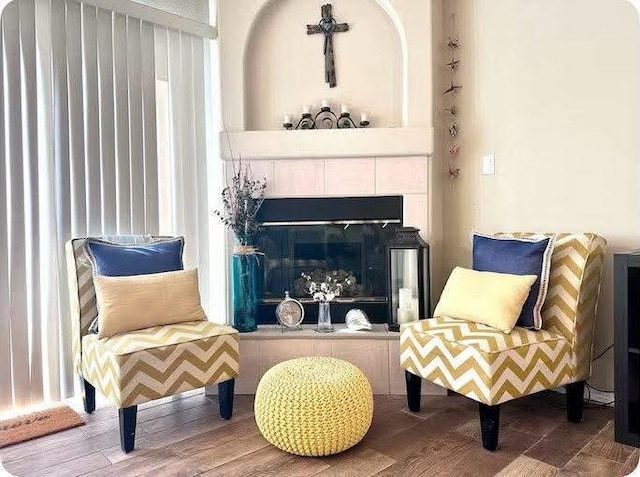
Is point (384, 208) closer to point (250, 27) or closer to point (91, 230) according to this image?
point (250, 27)

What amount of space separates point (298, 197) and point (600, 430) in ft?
6.11

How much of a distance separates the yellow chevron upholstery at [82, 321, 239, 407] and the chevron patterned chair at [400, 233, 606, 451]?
84 cm

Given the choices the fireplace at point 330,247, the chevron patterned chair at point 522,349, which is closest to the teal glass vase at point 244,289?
the fireplace at point 330,247

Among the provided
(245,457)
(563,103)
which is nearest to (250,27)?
(563,103)

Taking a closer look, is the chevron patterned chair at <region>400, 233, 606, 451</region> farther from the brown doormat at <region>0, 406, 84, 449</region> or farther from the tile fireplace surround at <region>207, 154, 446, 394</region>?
the brown doormat at <region>0, 406, 84, 449</region>

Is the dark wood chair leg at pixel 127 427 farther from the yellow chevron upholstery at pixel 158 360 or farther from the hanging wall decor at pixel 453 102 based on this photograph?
the hanging wall decor at pixel 453 102

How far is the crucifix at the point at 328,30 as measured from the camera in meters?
2.81

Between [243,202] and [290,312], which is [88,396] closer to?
[290,312]

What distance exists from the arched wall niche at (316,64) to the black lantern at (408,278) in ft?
2.43

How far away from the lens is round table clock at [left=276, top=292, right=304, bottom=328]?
2.64m

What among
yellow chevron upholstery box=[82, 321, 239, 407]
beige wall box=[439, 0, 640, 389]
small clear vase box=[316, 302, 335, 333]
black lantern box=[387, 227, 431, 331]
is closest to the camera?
yellow chevron upholstery box=[82, 321, 239, 407]

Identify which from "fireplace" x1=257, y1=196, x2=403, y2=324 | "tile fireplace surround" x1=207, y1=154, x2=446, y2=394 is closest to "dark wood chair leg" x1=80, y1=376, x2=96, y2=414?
"tile fireplace surround" x1=207, y1=154, x2=446, y2=394

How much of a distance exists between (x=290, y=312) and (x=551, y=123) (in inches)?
66.3

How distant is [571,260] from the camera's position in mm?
2158
